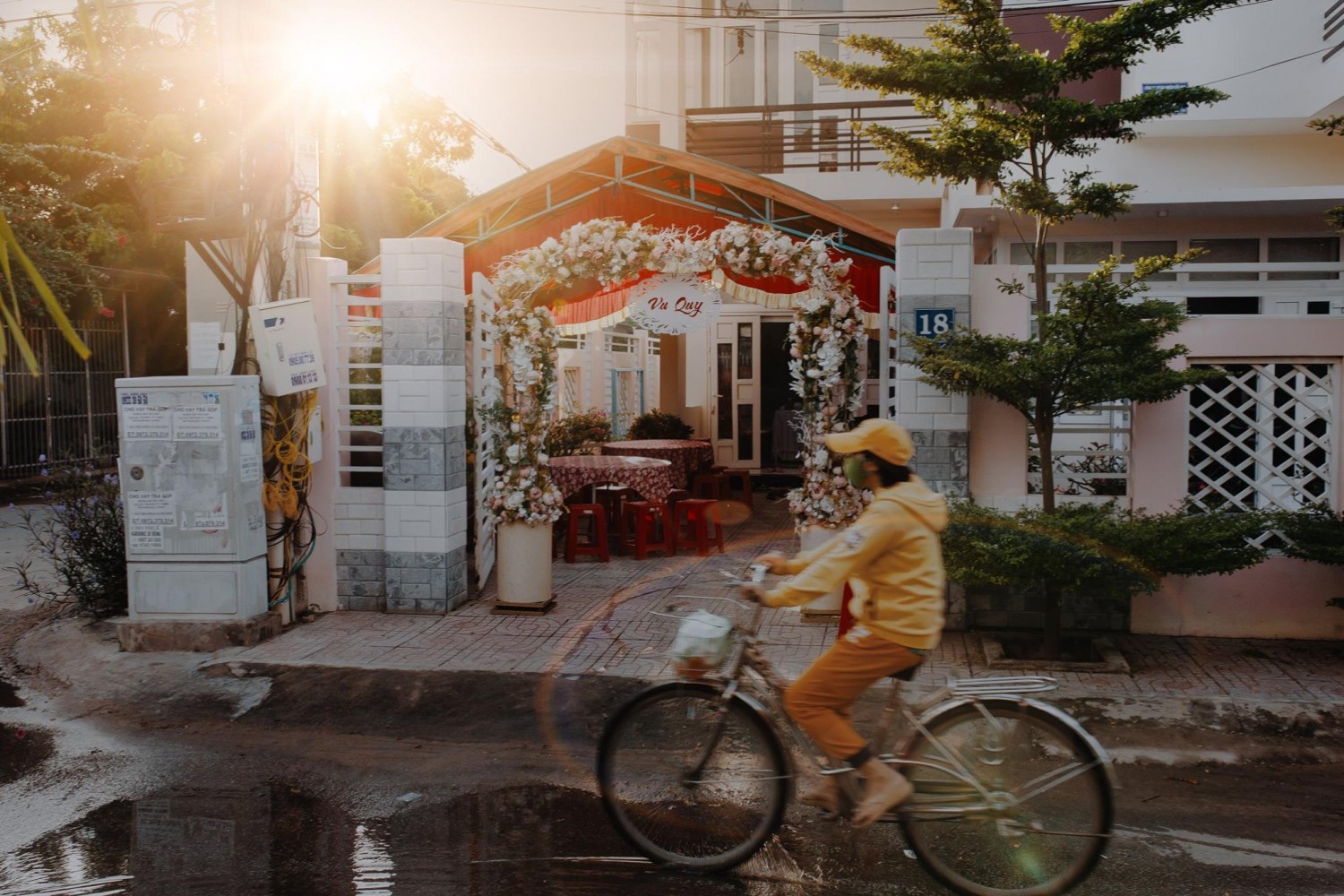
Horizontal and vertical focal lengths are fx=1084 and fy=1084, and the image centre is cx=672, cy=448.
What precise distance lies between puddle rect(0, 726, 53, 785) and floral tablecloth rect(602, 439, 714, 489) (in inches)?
275

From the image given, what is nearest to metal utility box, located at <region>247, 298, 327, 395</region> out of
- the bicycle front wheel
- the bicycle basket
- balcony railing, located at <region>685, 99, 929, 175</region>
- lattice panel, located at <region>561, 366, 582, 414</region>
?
the bicycle front wheel

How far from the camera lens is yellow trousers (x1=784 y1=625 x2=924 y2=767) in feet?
12.6

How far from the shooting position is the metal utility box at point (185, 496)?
725 centimetres

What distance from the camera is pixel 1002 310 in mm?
7609

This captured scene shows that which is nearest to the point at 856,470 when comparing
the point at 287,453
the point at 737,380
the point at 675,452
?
the point at 287,453

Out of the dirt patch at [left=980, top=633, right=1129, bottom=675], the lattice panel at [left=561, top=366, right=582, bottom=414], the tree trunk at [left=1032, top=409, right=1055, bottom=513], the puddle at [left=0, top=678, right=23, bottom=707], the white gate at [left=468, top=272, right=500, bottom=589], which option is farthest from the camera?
the lattice panel at [left=561, top=366, right=582, bottom=414]

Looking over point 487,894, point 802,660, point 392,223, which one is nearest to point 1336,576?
point 802,660

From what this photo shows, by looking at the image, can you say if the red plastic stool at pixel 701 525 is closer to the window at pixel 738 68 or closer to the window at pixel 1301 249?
the window at pixel 1301 249

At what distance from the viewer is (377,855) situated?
4340mm

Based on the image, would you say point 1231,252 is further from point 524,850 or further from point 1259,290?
point 524,850

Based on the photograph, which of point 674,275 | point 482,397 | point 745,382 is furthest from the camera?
point 745,382

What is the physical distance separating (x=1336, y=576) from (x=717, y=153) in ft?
40.3

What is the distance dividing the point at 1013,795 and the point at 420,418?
557 centimetres

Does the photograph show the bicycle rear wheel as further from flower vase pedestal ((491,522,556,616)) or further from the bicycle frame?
flower vase pedestal ((491,522,556,616))
